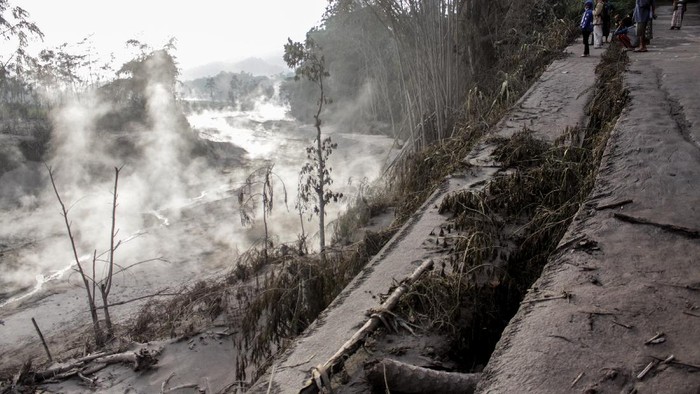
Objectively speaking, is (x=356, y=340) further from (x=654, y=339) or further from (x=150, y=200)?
(x=150, y=200)

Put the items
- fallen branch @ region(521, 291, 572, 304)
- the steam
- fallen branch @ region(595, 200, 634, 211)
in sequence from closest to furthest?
1. fallen branch @ region(521, 291, 572, 304)
2. fallen branch @ region(595, 200, 634, 211)
3. the steam

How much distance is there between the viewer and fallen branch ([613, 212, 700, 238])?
215cm

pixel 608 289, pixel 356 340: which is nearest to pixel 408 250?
pixel 356 340

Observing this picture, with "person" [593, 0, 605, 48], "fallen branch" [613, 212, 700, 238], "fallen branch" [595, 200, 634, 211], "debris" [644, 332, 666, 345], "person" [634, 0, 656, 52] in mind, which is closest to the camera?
"debris" [644, 332, 666, 345]

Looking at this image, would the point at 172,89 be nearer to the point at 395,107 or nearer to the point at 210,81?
the point at 395,107

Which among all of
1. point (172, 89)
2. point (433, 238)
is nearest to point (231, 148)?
point (172, 89)

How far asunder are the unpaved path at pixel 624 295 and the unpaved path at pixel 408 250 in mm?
857

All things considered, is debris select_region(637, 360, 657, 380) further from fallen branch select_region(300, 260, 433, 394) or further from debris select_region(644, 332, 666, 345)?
fallen branch select_region(300, 260, 433, 394)

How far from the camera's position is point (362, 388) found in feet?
6.21

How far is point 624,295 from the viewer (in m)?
1.82

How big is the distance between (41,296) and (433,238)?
13.4 meters

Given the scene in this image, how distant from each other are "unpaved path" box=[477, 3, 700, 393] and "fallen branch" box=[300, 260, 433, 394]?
0.63m

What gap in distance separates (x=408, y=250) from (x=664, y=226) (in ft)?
4.72

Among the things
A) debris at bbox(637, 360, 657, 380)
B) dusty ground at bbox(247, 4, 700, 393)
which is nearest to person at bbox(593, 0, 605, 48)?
dusty ground at bbox(247, 4, 700, 393)
